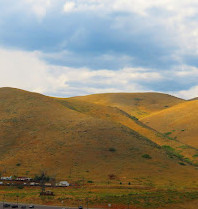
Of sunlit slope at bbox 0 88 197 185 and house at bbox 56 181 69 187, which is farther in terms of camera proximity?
sunlit slope at bbox 0 88 197 185

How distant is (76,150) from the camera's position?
78.1m

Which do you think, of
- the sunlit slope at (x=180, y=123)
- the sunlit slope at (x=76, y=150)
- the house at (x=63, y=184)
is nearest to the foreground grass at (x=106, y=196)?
the house at (x=63, y=184)

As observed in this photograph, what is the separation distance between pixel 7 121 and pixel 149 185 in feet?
184

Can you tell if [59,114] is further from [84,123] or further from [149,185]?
[149,185]

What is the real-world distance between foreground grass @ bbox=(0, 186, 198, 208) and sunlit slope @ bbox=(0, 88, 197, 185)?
7.70 m

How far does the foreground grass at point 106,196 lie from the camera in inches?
1816

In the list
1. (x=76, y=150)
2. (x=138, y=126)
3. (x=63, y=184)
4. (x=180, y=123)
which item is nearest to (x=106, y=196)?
(x=63, y=184)

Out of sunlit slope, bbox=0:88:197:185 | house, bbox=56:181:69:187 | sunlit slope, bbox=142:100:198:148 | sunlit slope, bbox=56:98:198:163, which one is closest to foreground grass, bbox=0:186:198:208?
house, bbox=56:181:69:187

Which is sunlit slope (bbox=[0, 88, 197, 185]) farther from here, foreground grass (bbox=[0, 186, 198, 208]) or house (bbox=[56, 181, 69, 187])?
foreground grass (bbox=[0, 186, 198, 208])

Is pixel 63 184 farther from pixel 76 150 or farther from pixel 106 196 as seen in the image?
pixel 76 150

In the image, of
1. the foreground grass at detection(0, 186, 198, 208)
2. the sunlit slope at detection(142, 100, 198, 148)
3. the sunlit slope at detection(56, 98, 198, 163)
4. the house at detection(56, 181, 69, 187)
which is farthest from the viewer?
the sunlit slope at detection(142, 100, 198, 148)

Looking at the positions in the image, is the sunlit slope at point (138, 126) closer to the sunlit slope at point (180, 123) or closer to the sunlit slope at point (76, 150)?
the sunlit slope at point (180, 123)

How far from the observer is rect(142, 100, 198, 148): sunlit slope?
120062 millimetres

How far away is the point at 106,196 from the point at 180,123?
95798 mm
